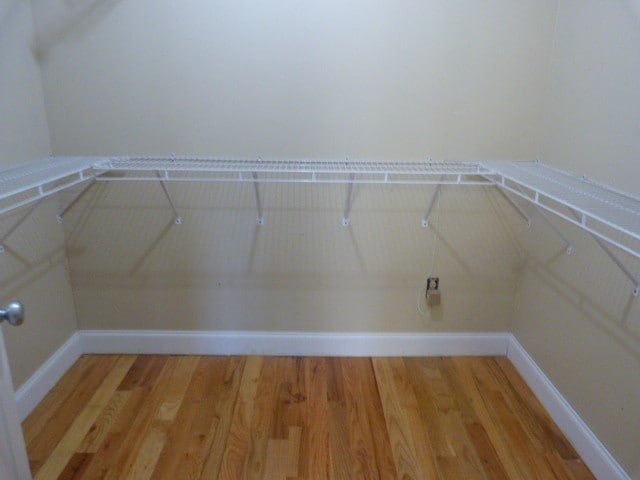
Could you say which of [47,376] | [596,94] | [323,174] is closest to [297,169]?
[323,174]

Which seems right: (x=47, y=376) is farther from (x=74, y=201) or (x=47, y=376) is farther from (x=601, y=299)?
(x=601, y=299)

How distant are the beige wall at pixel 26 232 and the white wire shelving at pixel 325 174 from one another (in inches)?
4.1

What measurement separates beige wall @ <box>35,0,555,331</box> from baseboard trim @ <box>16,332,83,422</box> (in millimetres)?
141

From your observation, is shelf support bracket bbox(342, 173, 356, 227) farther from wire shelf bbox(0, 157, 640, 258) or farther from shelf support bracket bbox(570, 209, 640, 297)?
shelf support bracket bbox(570, 209, 640, 297)

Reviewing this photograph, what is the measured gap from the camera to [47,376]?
1993mm

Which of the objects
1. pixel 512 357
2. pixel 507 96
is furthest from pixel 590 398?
pixel 507 96

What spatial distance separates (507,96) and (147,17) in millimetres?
1563

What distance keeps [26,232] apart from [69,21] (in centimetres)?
88

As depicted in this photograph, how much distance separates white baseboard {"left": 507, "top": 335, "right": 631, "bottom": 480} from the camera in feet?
5.13

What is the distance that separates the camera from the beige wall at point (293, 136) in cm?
188

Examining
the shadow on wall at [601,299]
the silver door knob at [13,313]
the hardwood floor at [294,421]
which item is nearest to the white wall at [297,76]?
the shadow on wall at [601,299]

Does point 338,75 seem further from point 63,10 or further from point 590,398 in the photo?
point 590,398

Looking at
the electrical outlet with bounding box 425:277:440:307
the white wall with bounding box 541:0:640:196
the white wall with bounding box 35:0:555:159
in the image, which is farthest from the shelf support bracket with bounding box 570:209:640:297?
the electrical outlet with bounding box 425:277:440:307

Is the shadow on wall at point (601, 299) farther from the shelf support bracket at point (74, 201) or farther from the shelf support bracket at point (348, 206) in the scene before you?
the shelf support bracket at point (74, 201)
